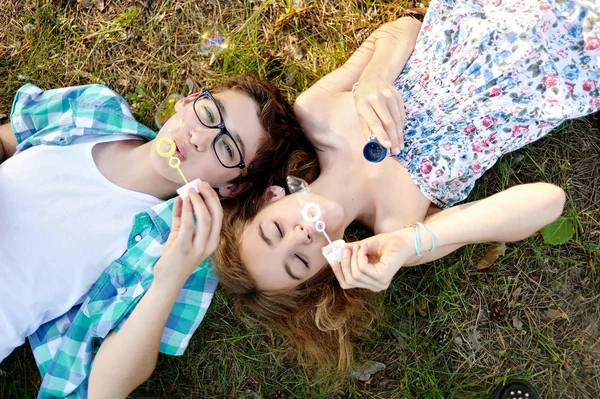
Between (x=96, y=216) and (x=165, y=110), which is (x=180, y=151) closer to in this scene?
(x=96, y=216)

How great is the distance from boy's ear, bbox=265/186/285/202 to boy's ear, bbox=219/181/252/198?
0.25 metres

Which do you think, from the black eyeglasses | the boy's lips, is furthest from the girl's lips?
the black eyeglasses

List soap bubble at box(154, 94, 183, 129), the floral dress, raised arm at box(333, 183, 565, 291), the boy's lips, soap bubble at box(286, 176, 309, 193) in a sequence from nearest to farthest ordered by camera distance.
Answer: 1. raised arm at box(333, 183, 565, 291)
2. the boy's lips
3. the floral dress
4. soap bubble at box(286, 176, 309, 193)
5. soap bubble at box(154, 94, 183, 129)

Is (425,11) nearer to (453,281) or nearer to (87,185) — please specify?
(453,281)

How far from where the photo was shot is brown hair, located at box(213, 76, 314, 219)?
3.41 meters

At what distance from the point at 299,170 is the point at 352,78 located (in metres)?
0.79

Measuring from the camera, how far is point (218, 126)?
319 cm

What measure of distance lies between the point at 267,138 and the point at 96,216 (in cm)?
132

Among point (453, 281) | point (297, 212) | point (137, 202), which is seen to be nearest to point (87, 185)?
point (137, 202)

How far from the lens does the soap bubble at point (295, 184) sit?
3.40m

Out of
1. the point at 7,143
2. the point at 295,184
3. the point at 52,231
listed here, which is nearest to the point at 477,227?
the point at 295,184

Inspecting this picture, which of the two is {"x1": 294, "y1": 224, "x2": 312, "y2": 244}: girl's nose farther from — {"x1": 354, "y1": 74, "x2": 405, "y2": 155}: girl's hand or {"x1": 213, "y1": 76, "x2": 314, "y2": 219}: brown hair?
{"x1": 354, "y1": 74, "x2": 405, "y2": 155}: girl's hand

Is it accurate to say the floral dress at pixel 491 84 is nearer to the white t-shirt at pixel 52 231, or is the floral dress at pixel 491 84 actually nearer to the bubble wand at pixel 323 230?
the bubble wand at pixel 323 230

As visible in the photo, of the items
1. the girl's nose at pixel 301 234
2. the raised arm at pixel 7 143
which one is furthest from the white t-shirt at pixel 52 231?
the girl's nose at pixel 301 234
